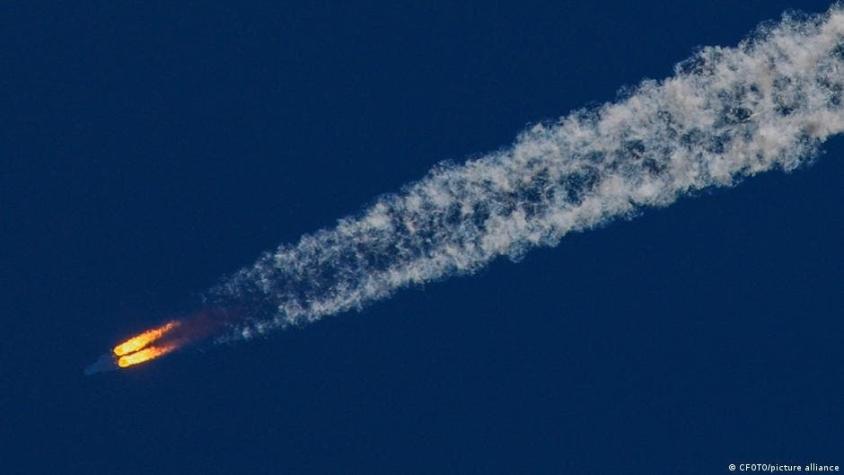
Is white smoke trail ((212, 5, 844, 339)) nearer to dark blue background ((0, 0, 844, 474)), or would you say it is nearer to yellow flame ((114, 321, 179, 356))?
dark blue background ((0, 0, 844, 474))

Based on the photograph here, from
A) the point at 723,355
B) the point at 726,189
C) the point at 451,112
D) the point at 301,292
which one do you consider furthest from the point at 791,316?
the point at 301,292

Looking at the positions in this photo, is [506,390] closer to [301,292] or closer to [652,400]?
[652,400]

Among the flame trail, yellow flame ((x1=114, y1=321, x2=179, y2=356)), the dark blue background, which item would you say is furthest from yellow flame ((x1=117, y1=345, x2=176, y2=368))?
the flame trail

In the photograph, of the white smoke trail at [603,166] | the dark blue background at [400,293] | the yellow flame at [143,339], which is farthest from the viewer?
the yellow flame at [143,339]

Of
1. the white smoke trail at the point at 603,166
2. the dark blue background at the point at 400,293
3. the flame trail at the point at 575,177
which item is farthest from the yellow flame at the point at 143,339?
the white smoke trail at the point at 603,166

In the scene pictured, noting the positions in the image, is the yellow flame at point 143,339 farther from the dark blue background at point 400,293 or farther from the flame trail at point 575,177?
the dark blue background at point 400,293

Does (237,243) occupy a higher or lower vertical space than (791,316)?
higher
